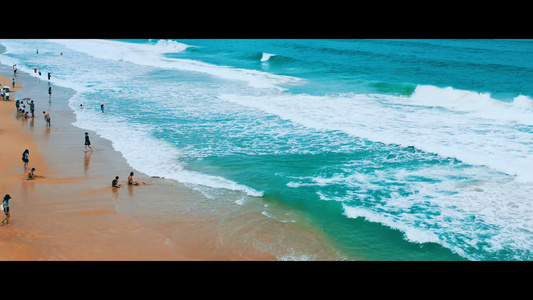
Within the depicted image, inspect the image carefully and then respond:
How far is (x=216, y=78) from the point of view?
42250 mm

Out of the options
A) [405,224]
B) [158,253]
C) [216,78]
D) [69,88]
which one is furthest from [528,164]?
[69,88]

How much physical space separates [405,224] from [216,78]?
30325 mm

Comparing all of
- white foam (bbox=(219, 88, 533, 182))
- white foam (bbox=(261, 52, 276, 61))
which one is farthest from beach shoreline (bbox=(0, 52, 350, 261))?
white foam (bbox=(261, 52, 276, 61))

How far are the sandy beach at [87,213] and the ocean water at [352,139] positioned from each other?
61.8 inches

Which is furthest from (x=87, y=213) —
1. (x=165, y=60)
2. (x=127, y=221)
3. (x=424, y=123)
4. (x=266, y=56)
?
(x=266, y=56)

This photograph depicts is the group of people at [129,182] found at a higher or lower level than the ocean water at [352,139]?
lower

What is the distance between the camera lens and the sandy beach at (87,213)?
1263cm

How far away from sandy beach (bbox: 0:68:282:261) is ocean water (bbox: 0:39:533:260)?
5.15 ft

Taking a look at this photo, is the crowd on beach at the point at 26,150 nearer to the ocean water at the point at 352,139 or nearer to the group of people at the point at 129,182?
the group of people at the point at 129,182

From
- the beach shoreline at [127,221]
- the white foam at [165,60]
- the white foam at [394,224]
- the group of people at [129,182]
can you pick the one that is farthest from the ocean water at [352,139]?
the group of people at [129,182]

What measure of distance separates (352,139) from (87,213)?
13.1 m

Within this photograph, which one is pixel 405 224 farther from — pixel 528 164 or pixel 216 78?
pixel 216 78

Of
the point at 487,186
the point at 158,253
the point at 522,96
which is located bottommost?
the point at 158,253

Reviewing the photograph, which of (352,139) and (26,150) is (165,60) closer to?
(352,139)
